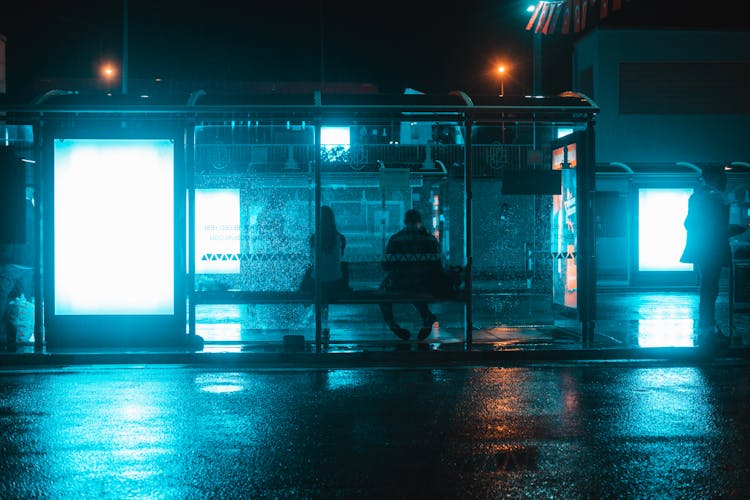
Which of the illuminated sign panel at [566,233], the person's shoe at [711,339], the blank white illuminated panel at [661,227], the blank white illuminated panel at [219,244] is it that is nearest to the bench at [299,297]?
the blank white illuminated panel at [219,244]

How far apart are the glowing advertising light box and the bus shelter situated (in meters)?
0.02

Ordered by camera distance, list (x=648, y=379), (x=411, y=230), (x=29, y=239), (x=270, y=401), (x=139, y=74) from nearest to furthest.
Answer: (x=270, y=401) < (x=648, y=379) < (x=411, y=230) < (x=29, y=239) < (x=139, y=74)

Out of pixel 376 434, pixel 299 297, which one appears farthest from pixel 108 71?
pixel 376 434

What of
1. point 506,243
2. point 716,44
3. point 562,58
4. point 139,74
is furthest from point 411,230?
point 139,74

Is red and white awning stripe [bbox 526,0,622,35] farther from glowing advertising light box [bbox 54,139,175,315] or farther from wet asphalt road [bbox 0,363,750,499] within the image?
glowing advertising light box [bbox 54,139,175,315]

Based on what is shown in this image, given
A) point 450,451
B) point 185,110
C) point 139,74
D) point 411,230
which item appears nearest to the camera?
point 450,451

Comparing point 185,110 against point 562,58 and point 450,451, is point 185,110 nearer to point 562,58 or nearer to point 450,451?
point 450,451

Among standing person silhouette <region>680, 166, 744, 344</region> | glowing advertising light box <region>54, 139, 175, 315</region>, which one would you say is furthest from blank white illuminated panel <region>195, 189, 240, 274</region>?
standing person silhouette <region>680, 166, 744, 344</region>

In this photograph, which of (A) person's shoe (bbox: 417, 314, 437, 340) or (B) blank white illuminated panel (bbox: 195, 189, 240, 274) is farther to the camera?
(A) person's shoe (bbox: 417, 314, 437, 340)

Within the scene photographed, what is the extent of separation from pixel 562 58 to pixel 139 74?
2499 cm

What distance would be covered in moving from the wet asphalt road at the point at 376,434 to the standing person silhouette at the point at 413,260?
8.02ft

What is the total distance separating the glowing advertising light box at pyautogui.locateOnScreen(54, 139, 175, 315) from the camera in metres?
10.8

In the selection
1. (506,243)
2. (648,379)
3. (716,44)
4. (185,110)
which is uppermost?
(716,44)

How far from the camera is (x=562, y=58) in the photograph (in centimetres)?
3788
